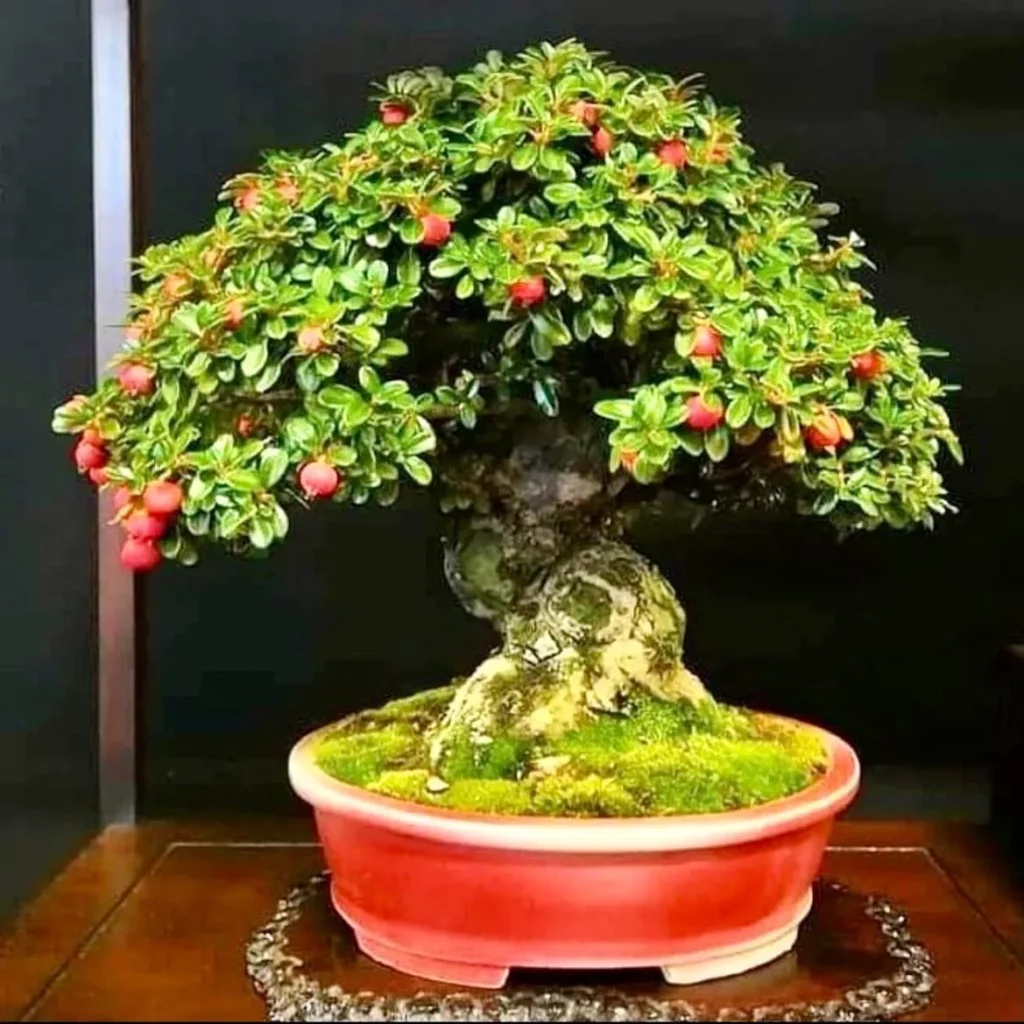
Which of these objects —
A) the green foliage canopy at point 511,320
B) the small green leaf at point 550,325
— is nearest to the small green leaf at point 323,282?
the green foliage canopy at point 511,320

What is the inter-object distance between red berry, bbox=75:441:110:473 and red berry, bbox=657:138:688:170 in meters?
0.35

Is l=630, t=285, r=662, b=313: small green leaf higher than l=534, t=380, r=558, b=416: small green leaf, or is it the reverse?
l=630, t=285, r=662, b=313: small green leaf

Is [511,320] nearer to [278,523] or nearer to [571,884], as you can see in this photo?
[278,523]

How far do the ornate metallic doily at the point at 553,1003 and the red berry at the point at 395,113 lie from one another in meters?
0.48

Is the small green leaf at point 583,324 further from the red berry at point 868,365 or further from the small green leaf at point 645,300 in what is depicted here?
the red berry at point 868,365

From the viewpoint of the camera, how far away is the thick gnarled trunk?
970 millimetres

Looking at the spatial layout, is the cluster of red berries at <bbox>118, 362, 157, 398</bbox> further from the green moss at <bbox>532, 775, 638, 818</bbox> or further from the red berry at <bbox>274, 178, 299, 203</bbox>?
the green moss at <bbox>532, 775, 638, 818</bbox>

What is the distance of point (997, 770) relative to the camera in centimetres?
121

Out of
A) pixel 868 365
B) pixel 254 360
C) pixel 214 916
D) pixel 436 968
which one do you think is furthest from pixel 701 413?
pixel 214 916

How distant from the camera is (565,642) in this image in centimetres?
98

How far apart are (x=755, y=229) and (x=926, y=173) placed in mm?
405

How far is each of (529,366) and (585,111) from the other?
0.14m

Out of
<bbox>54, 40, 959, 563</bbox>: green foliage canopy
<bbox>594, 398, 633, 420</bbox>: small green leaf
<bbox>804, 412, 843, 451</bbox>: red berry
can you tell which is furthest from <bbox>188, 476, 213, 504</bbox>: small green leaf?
<bbox>804, 412, 843, 451</bbox>: red berry

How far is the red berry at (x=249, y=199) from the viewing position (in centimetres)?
93
